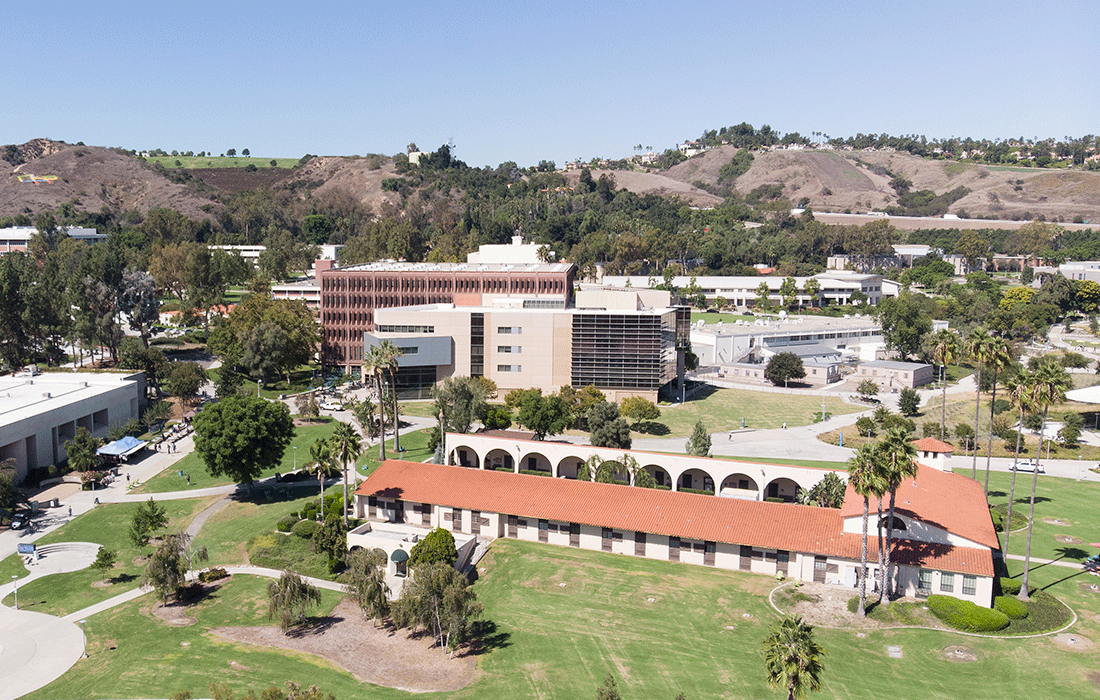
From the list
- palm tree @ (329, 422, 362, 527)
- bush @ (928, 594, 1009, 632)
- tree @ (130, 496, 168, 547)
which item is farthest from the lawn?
bush @ (928, 594, 1009, 632)

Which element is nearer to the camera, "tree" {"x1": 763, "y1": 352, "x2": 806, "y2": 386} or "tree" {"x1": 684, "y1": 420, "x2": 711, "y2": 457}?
"tree" {"x1": 684, "y1": 420, "x2": 711, "y2": 457}

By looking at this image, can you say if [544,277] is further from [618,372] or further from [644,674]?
[644,674]

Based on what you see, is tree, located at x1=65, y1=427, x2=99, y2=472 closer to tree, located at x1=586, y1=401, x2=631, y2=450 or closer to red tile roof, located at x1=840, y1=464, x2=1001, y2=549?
tree, located at x1=586, y1=401, x2=631, y2=450

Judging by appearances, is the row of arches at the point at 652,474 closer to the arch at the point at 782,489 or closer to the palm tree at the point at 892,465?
the arch at the point at 782,489

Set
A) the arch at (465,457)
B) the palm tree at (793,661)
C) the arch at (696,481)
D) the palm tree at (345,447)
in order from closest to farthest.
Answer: the palm tree at (793,661) → the palm tree at (345,447) → the arch at (696,481) → the arch at (465,457)

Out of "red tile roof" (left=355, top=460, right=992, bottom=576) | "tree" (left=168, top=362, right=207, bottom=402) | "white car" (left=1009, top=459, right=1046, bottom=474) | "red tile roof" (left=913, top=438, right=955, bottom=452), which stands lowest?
"white car" (left=1009, top=459, right=1046, bottom=474)

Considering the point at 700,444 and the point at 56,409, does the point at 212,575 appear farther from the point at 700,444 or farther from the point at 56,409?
the point at 700,444

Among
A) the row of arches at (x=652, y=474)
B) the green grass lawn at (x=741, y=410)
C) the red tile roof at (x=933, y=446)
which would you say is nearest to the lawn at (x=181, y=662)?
the row of arches at (x=652, y=474)
